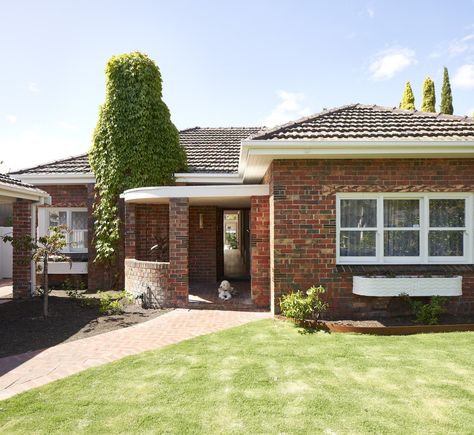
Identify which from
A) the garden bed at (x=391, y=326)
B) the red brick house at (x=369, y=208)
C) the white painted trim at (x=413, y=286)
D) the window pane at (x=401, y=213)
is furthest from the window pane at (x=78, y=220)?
the window pane at (x=401, y=213)

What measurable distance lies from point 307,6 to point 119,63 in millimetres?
6190

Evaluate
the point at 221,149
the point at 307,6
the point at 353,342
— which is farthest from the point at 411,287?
the point at 221,149

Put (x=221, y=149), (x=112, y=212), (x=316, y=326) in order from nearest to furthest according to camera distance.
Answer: (x=316, y=326), (x=112, y=212), (x=221, y=149)

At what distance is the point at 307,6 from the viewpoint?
27.2 ft

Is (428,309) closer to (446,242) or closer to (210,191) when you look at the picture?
(446,242)

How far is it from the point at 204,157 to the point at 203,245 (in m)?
3.11

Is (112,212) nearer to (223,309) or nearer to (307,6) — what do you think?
(223,309)

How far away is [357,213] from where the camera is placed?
7.76 metres

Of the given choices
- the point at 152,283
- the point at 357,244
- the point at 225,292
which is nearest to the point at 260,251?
the point at 225,292

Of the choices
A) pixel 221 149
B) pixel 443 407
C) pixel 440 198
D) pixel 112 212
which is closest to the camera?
pixel 443 407

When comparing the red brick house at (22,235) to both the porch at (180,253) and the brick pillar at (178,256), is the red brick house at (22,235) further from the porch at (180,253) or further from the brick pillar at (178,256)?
the brick pillar at (178,256)

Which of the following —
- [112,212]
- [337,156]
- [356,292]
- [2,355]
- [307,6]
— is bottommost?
[2,355]

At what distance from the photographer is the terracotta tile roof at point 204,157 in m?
12.2

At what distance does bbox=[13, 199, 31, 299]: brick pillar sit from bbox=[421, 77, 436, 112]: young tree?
2778cm
